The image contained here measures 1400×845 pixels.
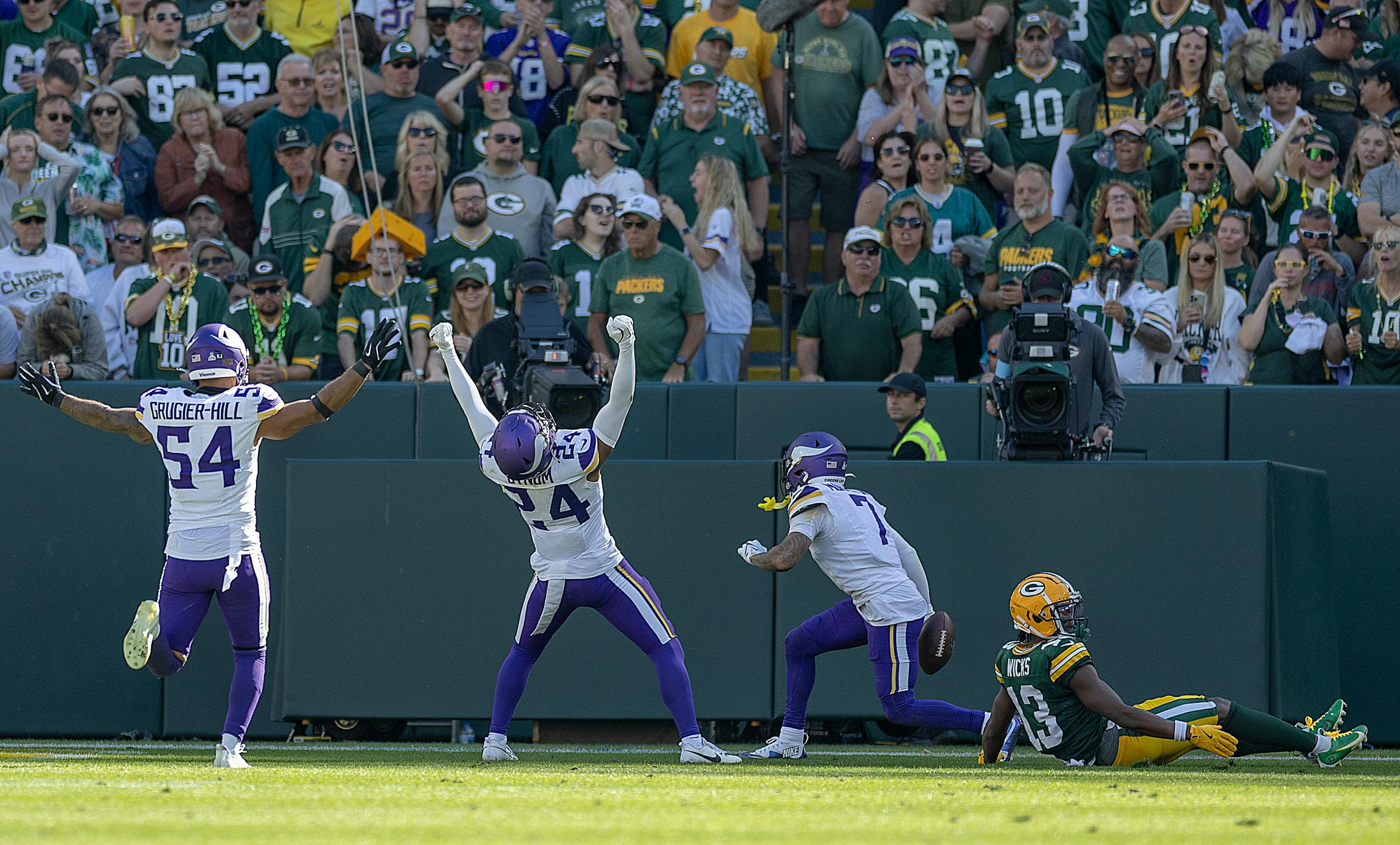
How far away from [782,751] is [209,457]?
3191 mm

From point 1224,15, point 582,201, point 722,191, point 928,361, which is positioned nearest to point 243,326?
point 582,201

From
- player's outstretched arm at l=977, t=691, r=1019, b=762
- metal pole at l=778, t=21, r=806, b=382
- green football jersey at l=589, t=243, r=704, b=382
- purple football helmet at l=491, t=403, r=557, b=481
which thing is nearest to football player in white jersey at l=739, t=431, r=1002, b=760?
player's outstretched arm at l=977, t=691, r=1019, b=762

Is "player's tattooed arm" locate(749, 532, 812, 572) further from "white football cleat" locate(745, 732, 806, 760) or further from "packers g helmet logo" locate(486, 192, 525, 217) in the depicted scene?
"packers g helmet logo" locate(486, 192, 525, 217)

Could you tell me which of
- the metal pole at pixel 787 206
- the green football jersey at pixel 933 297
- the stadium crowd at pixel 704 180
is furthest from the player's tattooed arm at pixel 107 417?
the green football jersey at pixel 933 297

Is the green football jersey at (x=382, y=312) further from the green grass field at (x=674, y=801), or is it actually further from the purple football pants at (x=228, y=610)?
the purple football pants at (x=228, y=610)

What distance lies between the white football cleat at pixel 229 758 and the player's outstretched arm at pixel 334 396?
1436 mm

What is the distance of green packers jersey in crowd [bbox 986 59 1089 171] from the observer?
45.1 ft

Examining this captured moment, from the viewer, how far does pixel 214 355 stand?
8320 mm

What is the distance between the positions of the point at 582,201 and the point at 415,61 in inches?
92.6

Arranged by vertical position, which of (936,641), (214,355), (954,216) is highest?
(954,216)

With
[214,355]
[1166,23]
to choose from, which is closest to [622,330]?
[214,355]

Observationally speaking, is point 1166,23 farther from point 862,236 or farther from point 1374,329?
point 862,236

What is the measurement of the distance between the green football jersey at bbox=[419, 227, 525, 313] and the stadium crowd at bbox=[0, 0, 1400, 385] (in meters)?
0.02

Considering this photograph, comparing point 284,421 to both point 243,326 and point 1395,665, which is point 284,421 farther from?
point 1395,665
